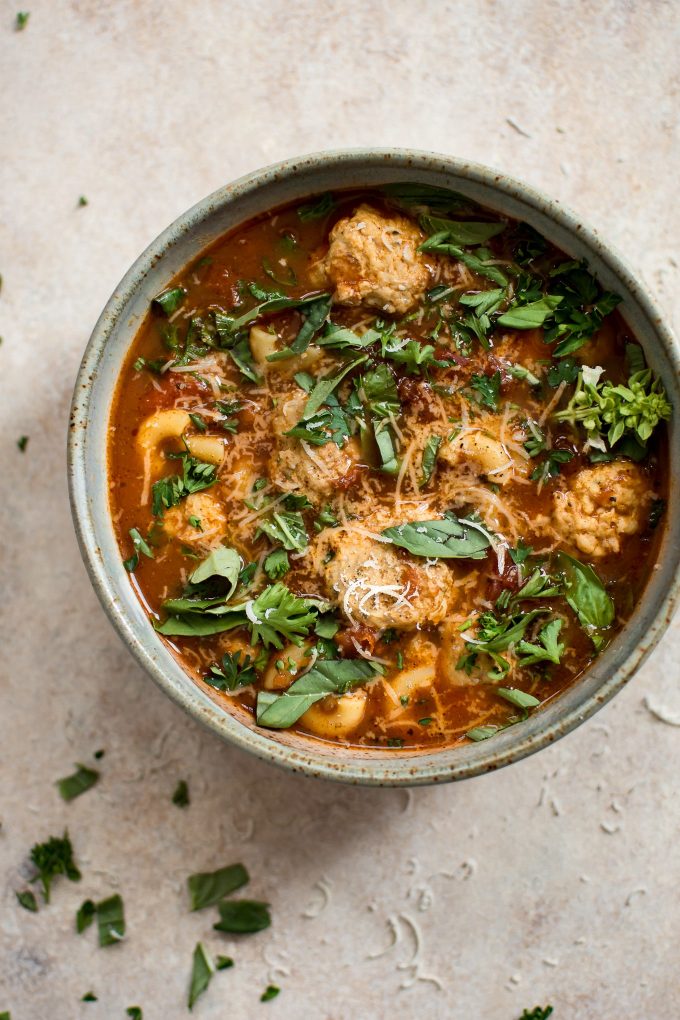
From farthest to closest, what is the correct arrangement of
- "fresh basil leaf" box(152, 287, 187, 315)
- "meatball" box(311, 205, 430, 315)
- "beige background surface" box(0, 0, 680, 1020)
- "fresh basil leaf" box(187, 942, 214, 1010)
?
"fresh basil leaf" box(187, 942, 214, 1010) < "beige background surface" box(0, 0, 680, 1020) < "fresh basil leaf" box(152, 287, 187, 315) < "meatball" box(311, 205, 430, 315)

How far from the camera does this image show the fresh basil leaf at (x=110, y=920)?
3.81m

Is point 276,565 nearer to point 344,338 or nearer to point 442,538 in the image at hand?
point 442,538

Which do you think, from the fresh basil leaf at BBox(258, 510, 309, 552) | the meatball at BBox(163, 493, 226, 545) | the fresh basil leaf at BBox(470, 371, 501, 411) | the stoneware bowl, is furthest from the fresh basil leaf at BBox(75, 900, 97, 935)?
the fresh basil leaf at BBox(470, 371, 501, 411)

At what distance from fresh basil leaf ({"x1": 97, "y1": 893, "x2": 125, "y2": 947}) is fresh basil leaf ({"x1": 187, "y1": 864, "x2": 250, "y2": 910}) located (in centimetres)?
30

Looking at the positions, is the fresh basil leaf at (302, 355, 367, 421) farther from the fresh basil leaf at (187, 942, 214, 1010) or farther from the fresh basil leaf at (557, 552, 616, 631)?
the fresh basil leaf at (187, 942, 214, 1010)

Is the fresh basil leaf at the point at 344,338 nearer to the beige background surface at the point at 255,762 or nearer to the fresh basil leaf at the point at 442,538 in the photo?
the fresh basil leaf at the point at 442,538

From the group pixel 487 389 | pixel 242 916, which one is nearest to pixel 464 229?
pixel 487 389

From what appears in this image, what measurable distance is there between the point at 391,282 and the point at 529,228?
52 centimetres

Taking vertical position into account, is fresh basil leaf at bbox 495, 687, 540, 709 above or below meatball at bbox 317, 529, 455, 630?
below

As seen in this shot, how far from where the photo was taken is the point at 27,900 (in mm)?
3826

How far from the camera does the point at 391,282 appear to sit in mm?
3195

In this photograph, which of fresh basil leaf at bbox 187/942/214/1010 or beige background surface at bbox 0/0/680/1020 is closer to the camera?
beige background surface at bbox 0/0/680/1020

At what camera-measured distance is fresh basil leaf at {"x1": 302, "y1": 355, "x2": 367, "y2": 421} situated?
10.6ft

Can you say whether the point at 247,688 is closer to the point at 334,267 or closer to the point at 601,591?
the point at 601,591
